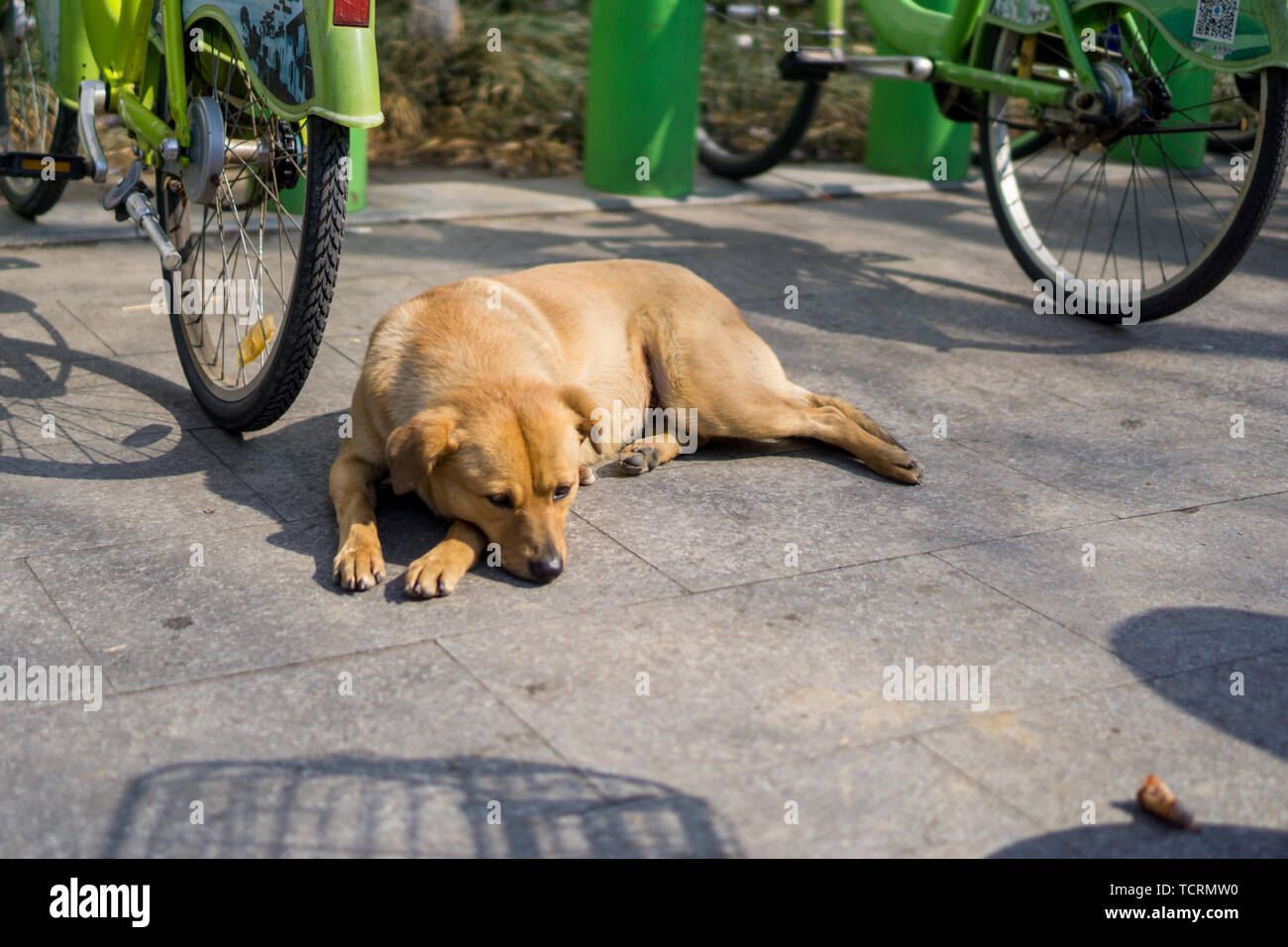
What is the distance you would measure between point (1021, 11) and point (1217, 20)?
1145mm

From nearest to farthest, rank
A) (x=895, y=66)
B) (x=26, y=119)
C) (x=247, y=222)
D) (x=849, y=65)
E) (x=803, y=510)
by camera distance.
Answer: (x=803, y=510) < (x=247, y=222) < (x=26, y=119) < (x=895, y=66) < (x=849, y=65)

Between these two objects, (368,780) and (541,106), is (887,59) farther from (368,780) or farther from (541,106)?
(368,780)

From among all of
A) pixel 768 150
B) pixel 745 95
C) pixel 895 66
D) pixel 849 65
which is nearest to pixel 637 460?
pixel 895 66

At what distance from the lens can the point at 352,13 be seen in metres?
3.62

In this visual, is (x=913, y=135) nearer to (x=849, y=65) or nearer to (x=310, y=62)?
(x=849, y=65)

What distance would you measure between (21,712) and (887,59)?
5.53m

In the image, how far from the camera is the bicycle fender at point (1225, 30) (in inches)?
201

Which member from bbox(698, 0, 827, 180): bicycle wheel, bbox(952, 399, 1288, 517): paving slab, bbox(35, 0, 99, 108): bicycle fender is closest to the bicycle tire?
bbox(698, 0, 827, 180): bicycle wheel

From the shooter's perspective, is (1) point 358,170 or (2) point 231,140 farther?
(1) point 358,170

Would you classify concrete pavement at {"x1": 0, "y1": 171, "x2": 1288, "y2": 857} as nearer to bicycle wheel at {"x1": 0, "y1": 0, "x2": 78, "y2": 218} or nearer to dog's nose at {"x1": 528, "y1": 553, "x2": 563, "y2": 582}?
dog's nose at {"x1": 528, "y1": 553, "x2": 563, "y2": 582}

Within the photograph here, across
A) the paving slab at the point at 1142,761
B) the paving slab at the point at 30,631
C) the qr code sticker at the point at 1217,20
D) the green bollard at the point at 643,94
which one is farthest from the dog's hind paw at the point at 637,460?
the green bollard at the point at 643,94

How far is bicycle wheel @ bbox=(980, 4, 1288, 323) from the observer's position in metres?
5.34

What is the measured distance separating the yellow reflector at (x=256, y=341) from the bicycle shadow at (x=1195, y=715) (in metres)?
2.71
